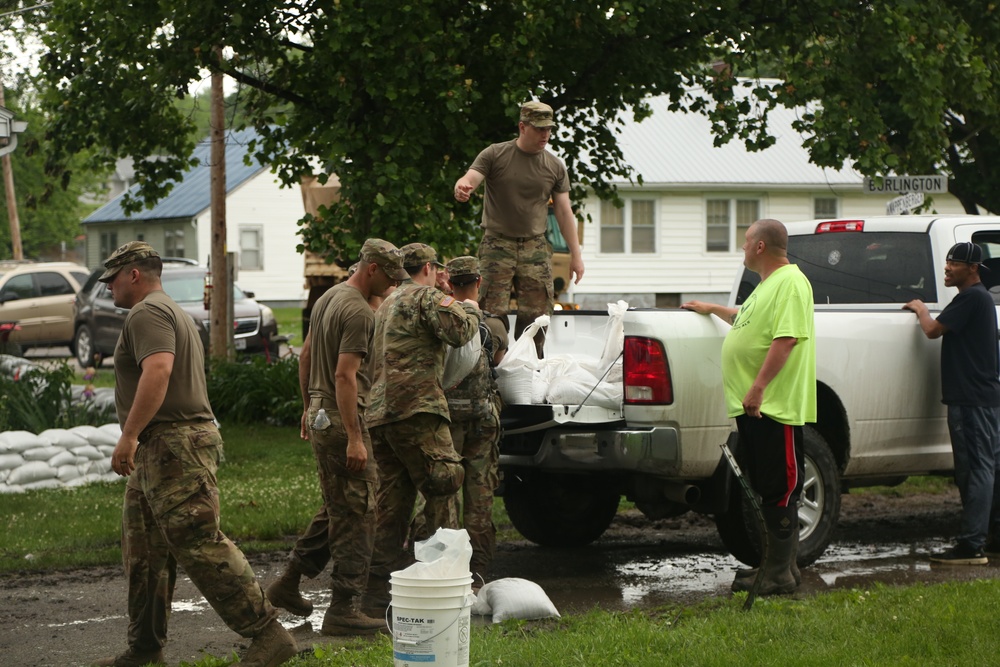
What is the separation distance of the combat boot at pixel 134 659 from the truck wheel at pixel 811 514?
3.38 metres

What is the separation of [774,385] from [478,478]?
5.44 feet

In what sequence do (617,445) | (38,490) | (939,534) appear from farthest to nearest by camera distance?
(38,490), (939,534), (617,445)

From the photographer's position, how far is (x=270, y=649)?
19.4 feet

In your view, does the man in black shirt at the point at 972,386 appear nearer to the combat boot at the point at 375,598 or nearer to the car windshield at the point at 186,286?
the combat boot at the point at 375,598

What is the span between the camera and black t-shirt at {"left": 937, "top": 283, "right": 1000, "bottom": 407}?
834 cm

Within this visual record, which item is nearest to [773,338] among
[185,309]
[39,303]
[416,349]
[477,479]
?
[477,479]

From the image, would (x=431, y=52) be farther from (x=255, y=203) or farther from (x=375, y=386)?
(x=255, y=203)

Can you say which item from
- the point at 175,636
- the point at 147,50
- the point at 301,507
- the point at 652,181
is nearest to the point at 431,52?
Result: the point at 147,50

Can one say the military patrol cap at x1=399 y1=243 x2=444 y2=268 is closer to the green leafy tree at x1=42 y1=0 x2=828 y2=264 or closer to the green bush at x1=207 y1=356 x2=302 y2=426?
the green leafy tree at x1=42 y1=0 x2=828 y2=264

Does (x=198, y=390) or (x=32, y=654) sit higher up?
(x=198, y=390)

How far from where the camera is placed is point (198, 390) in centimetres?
611

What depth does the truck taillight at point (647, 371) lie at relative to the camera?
7.46m

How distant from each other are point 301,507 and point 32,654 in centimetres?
389

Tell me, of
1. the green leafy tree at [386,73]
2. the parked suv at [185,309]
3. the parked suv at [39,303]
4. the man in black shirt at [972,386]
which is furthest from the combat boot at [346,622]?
the parked suv at [39,303]
